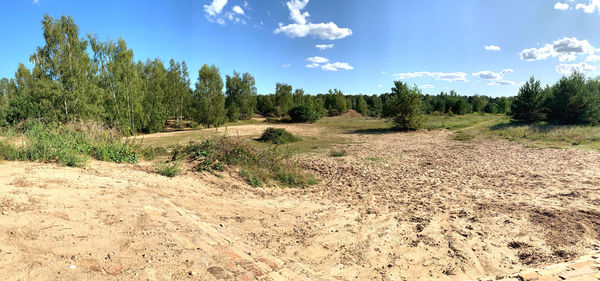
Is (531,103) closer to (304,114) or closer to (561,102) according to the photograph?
(561,102)

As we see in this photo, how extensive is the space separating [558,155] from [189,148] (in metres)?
14.5

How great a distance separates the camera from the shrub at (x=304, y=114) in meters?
39.1

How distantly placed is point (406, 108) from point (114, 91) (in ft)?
83.4

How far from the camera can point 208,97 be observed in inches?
1321

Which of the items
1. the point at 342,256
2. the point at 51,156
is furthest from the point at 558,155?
the point at 51,156

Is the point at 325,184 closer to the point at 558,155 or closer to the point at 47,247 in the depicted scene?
the point at 47,247

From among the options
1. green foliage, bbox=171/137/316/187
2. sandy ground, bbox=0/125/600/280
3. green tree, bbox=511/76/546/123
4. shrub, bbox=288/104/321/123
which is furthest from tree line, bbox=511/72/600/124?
green foliage, bbox=171/137/316/187

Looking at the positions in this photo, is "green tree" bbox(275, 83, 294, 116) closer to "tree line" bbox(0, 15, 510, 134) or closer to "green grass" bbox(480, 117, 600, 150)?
"tree line" bbox(0, 15, 510, 134)

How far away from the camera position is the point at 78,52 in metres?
19.0

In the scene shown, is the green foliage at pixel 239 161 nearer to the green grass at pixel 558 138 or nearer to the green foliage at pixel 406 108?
the green grass at pixel 558 138

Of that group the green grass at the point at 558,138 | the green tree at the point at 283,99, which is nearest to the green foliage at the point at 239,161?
the green grass at the point at 558,138

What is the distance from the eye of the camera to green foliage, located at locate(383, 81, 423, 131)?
24000 mm

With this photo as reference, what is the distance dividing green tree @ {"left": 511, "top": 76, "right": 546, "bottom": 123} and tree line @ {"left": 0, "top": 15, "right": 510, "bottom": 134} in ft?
26.2

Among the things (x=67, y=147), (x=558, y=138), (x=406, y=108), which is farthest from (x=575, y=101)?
(x=67, y=147)
